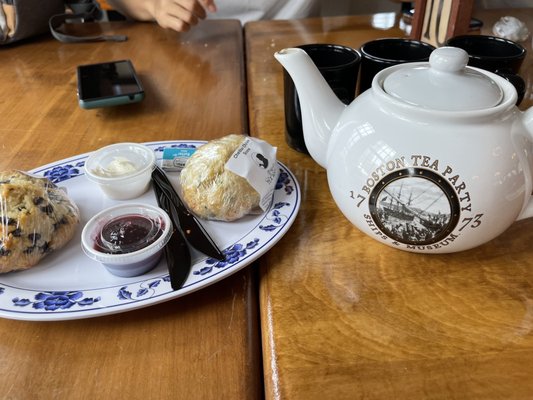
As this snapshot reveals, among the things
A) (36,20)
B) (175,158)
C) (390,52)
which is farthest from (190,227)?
(36,20)

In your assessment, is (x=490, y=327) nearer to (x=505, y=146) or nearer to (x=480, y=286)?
(x=480, y=286)

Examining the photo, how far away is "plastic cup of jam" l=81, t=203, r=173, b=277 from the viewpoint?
17.9 inches

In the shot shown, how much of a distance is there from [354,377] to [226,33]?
1107 millimetres

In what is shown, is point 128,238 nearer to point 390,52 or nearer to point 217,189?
point 217,189

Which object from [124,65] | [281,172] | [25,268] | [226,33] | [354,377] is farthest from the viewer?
[226,33]

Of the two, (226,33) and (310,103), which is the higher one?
(310,103)

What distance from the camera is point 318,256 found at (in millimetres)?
500

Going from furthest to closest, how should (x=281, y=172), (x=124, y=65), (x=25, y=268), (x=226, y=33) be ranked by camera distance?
(x=226, y=33) → (x=124, y=65) → (x=281, y=172) → (x=25, y=268)

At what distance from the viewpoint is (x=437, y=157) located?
0.41 metres

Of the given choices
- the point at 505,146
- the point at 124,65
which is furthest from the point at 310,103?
the point at 124,65

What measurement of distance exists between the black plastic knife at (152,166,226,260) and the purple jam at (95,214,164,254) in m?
0.04

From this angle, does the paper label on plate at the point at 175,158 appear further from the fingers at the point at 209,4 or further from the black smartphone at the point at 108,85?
the fingers at the point at 209,4

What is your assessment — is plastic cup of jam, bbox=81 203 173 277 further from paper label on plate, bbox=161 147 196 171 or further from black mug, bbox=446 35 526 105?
black mug, bbox=446 35 526 105

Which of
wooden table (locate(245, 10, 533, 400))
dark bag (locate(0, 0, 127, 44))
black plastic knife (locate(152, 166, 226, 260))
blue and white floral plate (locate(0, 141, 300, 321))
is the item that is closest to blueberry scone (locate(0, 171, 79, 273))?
blue and white floral plate (locate(0, 141, 300, 321))
